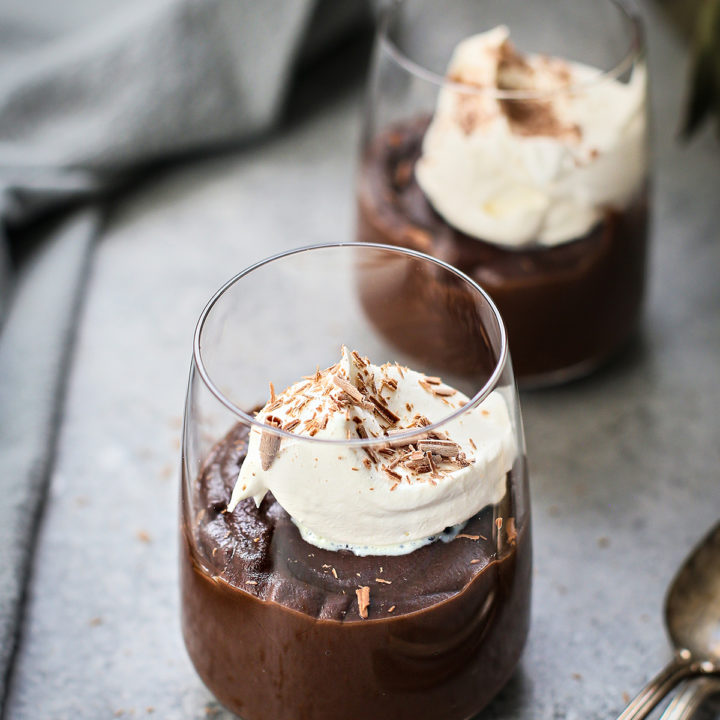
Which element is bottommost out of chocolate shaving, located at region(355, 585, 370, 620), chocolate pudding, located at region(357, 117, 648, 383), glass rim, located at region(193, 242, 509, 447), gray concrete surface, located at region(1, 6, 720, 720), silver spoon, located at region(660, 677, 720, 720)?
gray concrete surface, located at region(1, 6, 720, 720)

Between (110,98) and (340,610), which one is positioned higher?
(340,610)

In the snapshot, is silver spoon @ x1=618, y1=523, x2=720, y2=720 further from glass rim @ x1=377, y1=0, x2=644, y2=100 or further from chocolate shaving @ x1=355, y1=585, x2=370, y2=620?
glass rim @ x1=377, y1=0, x2=644, y2=100

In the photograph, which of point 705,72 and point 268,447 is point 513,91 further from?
point 268,447

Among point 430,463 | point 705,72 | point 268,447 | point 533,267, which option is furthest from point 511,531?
point 705,72

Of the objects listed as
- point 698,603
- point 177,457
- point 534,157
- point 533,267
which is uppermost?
point 534,157

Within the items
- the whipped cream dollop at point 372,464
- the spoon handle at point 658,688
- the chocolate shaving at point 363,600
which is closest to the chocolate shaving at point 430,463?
the whipped cream dollop at point 372,464

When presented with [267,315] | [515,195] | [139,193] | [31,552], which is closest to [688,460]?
[515,195]

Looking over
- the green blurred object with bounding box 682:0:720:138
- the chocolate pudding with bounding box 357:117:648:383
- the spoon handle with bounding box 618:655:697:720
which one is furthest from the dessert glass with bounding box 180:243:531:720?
the green blurred object with bounding box 682:0:720:138
